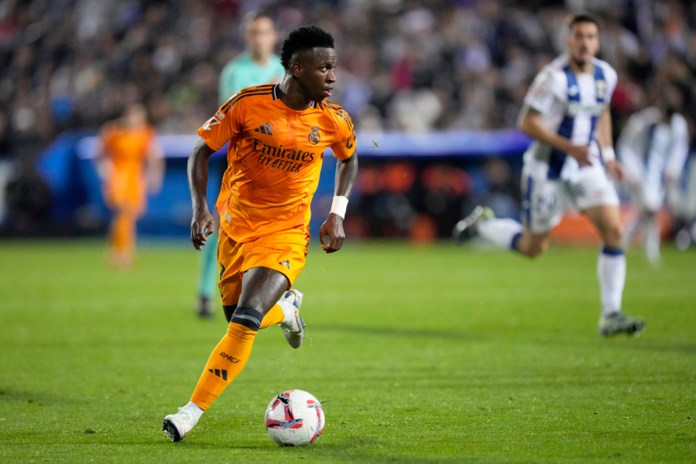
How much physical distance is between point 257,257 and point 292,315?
2.24 ft

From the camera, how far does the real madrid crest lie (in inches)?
245

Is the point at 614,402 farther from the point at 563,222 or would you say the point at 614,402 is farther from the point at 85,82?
the point at 85,82

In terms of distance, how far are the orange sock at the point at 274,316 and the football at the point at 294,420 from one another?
71cm

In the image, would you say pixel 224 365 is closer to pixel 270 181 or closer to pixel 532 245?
pixel 270 181

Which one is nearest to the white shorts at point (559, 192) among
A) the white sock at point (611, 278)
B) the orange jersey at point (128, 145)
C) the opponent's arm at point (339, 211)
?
the white sock at point (611, 278)

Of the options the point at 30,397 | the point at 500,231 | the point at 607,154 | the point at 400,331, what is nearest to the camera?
the point at 30,397

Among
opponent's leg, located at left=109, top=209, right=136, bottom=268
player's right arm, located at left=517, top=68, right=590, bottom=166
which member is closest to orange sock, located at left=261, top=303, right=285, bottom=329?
player's right arm, located at left=517, top=68, right=590, bottom=166

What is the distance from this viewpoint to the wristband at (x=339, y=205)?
Answer: 6.24 meters

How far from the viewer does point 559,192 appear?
9.87 meters

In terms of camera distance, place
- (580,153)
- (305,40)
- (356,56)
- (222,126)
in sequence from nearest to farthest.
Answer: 1. (305,40)
2. (222,126)
3. (580,153)
4. (356,56)

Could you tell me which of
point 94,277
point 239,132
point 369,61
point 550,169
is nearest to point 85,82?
point 369,61

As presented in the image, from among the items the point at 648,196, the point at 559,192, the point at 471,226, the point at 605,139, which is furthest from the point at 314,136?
the point at 648,196

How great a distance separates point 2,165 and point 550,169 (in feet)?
53.4

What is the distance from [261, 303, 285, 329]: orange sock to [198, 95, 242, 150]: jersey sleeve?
3.21ft
